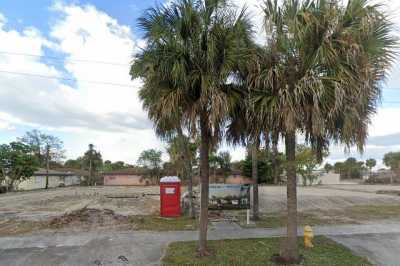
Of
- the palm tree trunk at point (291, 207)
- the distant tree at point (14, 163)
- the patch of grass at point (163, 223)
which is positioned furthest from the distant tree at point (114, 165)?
the palm tree trunk at point (291, 207)

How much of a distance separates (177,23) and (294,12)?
2.13 metres

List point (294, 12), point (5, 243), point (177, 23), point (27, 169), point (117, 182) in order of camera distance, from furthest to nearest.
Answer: point (117, 182), point (27, 169), point (5, 243), point (177, 23), point (294, 12)

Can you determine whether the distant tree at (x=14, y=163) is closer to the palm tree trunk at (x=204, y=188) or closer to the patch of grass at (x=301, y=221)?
the patch of grass at (x=301, y=221)

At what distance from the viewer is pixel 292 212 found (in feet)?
18.6

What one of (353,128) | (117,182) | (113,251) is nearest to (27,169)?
(117,182)

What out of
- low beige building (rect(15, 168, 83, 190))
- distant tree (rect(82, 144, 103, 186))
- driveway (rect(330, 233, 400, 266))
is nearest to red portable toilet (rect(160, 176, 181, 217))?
driveway (rect(330, 233, 400, 266))

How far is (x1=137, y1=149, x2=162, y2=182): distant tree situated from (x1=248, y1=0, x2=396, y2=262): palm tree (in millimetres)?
46609

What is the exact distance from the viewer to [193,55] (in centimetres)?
559

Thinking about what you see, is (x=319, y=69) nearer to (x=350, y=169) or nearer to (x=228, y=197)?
(x=228, y=197)

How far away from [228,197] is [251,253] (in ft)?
13.8

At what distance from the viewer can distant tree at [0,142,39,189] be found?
30859 mm

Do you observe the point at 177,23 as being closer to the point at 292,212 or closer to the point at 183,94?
the point at 183,94

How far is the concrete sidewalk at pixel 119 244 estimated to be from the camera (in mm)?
5957

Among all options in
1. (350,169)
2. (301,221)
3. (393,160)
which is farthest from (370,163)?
(301,221)
